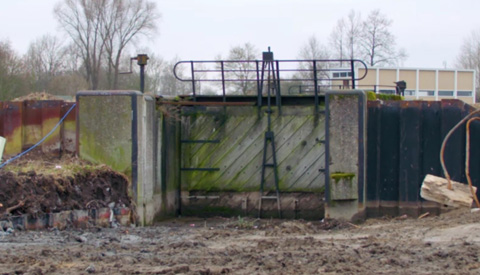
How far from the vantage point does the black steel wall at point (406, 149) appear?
49.6 ft

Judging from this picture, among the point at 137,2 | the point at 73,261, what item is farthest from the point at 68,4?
the point at 73,261

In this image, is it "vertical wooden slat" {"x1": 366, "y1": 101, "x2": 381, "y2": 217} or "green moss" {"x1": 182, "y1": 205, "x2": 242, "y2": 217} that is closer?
"vertical wooden slat" {"x1": 366, "y1": 101, "x2": 381, "y2": 217}

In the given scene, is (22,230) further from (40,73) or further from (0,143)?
(40,73)

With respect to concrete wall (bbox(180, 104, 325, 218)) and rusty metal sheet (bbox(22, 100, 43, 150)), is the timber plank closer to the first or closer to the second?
concrete wall (bbox(180, 104, 325, 218))

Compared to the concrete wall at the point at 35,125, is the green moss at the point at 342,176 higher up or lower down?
lower down

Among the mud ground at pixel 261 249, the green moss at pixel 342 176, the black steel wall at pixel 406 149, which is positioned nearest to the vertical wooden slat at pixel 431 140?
the black steel wall at pixel 406 149

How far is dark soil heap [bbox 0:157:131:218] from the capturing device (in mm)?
12258

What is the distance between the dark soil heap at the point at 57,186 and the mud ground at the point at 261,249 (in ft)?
2.05

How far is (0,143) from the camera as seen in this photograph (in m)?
13.9

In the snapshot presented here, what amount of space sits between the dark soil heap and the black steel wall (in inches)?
220

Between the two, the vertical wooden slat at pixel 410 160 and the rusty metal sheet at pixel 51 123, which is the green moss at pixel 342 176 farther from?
the rusty metal sheet at pixel 51 123

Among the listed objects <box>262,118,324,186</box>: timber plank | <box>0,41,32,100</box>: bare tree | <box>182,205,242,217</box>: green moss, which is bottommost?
<box>182,205,242,217</box>: green moss

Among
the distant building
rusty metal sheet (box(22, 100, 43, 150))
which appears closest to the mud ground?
rusty metal sheet (box(22, 100, 43, 150))

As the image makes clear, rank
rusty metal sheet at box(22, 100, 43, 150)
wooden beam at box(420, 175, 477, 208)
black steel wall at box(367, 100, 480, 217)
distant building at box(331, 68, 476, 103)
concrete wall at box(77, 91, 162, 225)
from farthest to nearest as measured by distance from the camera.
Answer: distant building at box(331, 68, 476, 103)
rusty metal sheet at box(22, 100, 43, 150)
black steel wall at box(367, 100, 480, 217)
concrete wall at box(77, 91, 162, 225)
wooden beam at box(420, 175, 477, 208)
